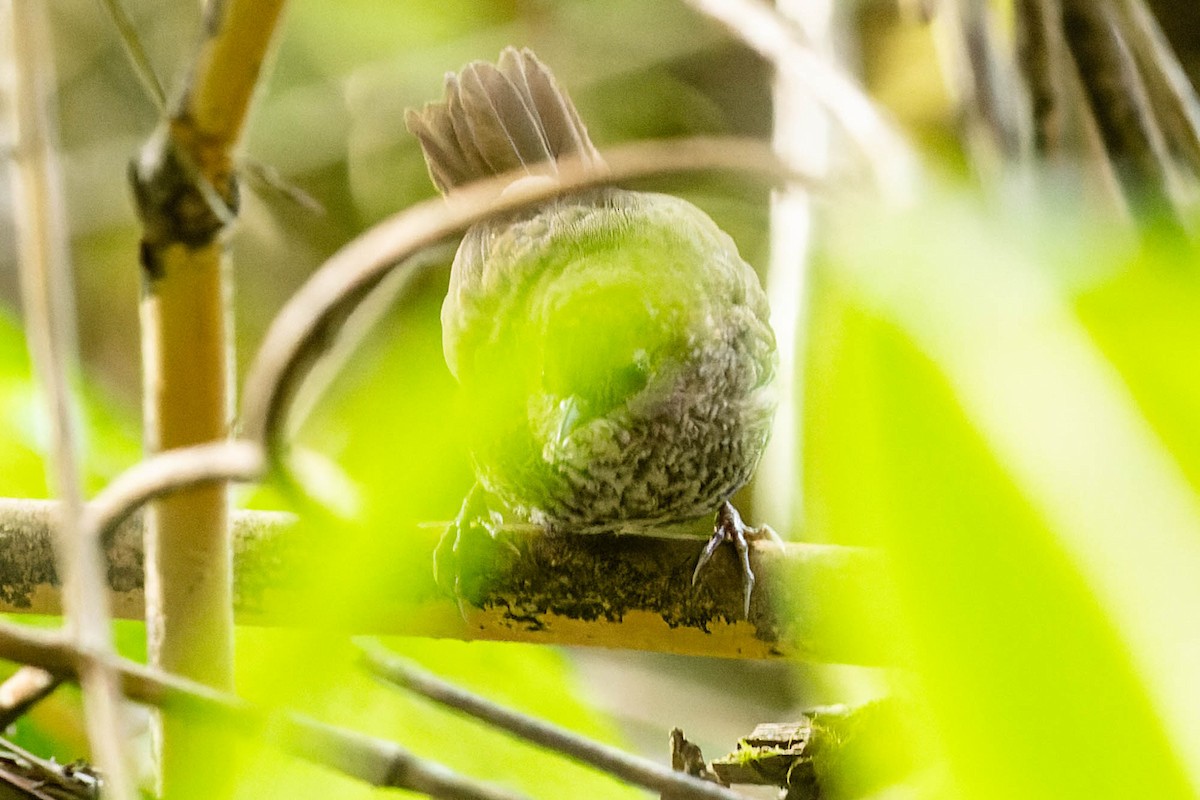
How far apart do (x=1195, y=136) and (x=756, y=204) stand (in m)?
0.84

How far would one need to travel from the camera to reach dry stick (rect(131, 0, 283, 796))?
0.73 m

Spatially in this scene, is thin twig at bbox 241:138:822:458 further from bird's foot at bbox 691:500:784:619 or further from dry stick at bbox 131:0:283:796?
bird's foot at bbox 691:500:784:619

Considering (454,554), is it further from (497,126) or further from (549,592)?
(497,126)

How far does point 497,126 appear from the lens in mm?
1611

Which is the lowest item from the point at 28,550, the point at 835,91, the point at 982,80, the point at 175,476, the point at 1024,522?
the point at 1024,522

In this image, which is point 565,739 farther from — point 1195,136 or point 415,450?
point 1195,136

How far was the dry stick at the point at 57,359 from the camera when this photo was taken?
551 mm

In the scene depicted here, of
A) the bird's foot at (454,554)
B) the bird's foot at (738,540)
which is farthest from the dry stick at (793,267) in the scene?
→ the bird's foot at (454,554)

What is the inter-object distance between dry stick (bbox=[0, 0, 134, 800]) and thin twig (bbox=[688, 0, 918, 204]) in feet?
1.28

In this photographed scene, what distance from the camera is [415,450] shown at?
1.43 ft

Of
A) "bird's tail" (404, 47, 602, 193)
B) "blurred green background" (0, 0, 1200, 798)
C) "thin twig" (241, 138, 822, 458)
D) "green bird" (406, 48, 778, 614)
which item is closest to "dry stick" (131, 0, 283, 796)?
"blurred green background" (0, 0, 1200, 798)

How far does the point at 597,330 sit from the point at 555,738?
706mm

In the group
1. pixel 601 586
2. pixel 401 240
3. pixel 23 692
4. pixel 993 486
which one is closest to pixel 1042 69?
pixel 601 586

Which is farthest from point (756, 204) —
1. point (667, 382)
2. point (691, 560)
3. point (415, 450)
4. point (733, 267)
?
point (415, 450)
